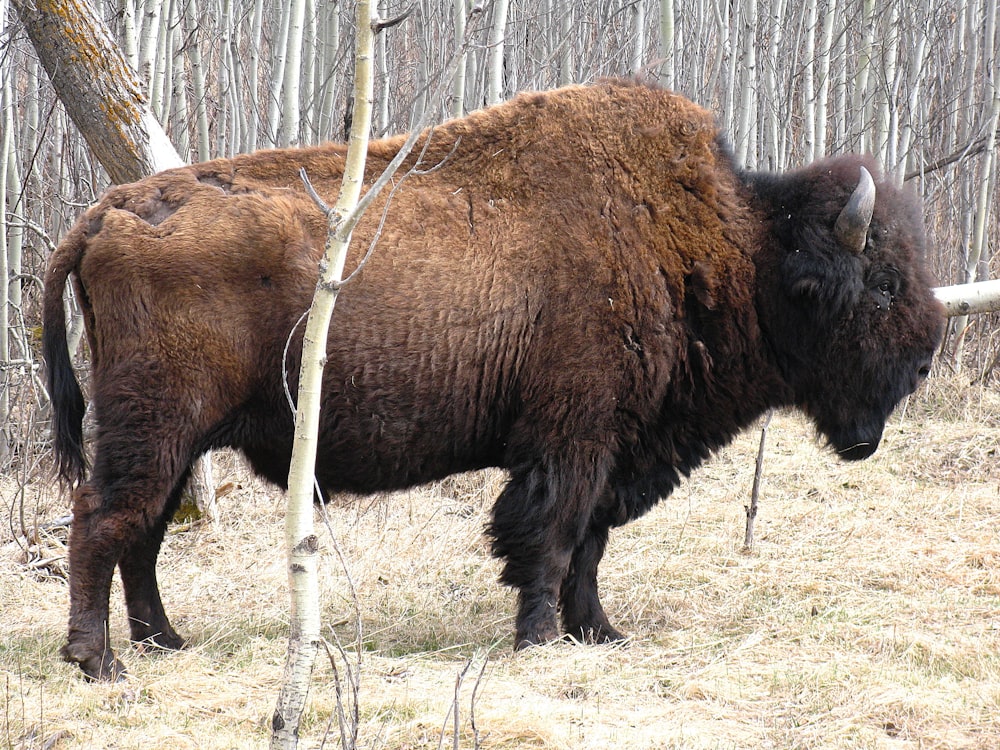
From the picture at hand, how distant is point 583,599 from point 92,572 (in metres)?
2.26

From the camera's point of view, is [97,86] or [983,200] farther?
[983,200]

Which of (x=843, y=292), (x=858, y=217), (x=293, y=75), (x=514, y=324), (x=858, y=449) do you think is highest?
(x=293, y=75)

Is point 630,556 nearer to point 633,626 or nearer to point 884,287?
point 633,626

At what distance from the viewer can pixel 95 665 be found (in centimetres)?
405

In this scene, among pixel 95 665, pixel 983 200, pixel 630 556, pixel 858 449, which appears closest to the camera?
pixel 95 665

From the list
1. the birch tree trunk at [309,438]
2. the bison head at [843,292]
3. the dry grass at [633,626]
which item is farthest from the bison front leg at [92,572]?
the bison head at [843,292]

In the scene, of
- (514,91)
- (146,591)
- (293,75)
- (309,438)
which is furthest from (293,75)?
(309,438)

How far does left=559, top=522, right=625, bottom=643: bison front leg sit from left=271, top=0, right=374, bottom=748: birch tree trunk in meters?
2.45

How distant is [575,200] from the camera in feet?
15.2

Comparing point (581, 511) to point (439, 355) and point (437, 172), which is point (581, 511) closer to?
point (439, 355)

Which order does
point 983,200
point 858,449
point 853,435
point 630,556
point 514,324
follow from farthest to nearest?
Answer: 1. point 983,200
2. point 630,556
3. point 858,449
4. point 853,435
5. point 514,324

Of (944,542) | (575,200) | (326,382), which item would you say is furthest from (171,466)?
(944,542)

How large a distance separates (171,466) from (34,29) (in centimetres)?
285

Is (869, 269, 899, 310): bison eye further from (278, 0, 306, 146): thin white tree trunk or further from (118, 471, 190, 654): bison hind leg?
(278, 0, 306, 146): thin white tree trunk
